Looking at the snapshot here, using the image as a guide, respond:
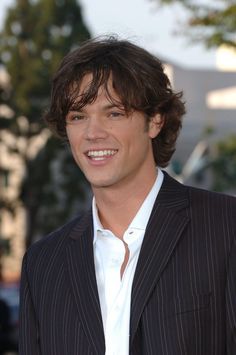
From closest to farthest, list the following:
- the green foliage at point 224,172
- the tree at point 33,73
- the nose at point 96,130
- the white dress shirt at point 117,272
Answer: the white dress shirt at point 117,272, the nose at point 96,130, the green foliage at point 224,172, the tree at point 33,73

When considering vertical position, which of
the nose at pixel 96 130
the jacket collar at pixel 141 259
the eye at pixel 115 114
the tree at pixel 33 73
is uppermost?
the tree at pixel 33 73

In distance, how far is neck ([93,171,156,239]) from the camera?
3400mm

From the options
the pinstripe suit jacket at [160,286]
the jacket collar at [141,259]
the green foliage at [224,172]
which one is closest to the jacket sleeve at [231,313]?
the pinstripe suit jacket at [160,286]

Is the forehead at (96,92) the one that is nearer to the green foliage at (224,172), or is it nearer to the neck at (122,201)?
the neck at (122,201)

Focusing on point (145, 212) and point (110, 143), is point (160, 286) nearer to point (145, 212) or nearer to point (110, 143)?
point (145, 212)

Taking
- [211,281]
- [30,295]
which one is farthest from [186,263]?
[30,295]

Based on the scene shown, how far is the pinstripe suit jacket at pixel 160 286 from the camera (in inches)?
124

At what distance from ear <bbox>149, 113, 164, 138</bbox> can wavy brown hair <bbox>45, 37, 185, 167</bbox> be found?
0.02 metres

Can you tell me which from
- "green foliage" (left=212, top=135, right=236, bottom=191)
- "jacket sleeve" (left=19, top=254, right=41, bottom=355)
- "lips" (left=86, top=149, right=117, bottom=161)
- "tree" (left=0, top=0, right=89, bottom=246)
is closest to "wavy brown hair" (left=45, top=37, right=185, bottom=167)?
"lips" (left=86, top=149, right=117, bottom=161)

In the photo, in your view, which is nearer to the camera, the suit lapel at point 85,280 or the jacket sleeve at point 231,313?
the jacket sleeve at point 231,313

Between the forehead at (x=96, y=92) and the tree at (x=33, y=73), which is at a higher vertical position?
the tree at (x=33, y=73)

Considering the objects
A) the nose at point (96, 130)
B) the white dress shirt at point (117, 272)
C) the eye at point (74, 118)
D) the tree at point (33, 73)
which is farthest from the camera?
the tree at point (33, 73)

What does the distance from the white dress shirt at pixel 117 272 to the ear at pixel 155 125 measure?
127 mm

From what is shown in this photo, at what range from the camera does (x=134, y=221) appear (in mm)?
3398
